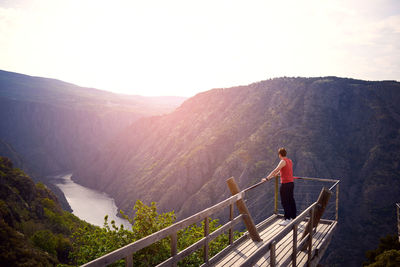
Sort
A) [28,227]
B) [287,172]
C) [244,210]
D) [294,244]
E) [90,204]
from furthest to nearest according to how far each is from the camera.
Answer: [90,204] < [28,227] < [287,172] < [244,210] < [294,244]

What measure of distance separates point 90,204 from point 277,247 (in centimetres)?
6524

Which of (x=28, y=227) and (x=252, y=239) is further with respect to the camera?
(x=28, y=227)

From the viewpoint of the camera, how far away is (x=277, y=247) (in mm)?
5758

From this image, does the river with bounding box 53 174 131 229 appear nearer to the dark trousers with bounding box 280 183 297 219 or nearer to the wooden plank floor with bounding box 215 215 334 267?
the wooden plank floor with bounding box 215 215 334 267

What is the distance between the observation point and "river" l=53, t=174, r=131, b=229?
2163 inches

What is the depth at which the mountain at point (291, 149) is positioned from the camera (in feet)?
124

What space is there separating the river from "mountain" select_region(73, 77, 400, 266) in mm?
2636

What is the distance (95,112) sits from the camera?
131 metres

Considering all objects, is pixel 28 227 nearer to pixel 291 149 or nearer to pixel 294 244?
pixel 294 244

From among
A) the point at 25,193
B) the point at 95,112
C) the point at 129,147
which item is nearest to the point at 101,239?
the point at 25,193

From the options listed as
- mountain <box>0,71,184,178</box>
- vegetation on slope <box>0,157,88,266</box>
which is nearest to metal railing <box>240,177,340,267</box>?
vegetation on slope <box>0,157,88,266</box>

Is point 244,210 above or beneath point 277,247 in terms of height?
above

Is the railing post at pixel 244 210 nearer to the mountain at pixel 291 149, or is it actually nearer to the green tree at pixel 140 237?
the green tree at pixel 140 237

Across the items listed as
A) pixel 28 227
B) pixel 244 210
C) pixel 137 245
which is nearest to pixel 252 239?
pixel 244 210
